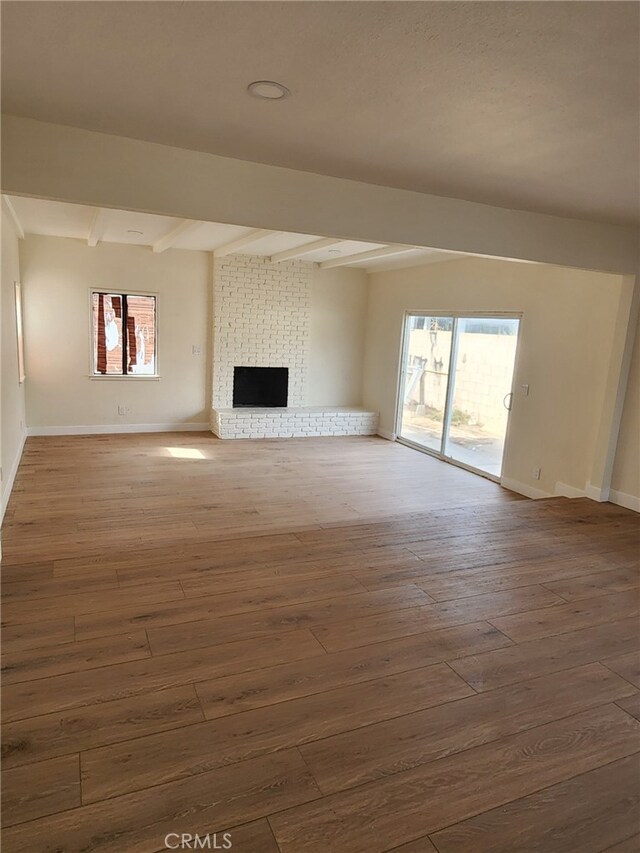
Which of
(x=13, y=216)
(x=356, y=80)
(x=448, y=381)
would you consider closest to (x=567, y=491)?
(x=448, y=381)

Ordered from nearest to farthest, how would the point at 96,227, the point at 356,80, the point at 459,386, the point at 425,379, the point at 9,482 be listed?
1. the point at 356,80
2. the point at 9,482
3. the point at 96,227
4. the point at 459,386
5. the point at 425,379

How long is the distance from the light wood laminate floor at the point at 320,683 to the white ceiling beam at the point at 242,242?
3.00 m

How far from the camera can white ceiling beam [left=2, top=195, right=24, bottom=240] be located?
15.3ft

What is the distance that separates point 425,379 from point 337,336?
1.92 meters

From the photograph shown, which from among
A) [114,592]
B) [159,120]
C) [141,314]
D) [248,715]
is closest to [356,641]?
[248,715]

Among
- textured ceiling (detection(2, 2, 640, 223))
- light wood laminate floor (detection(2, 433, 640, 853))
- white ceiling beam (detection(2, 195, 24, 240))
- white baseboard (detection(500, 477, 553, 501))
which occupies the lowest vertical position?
white baseboard (detection(500, 477, 553, 501))

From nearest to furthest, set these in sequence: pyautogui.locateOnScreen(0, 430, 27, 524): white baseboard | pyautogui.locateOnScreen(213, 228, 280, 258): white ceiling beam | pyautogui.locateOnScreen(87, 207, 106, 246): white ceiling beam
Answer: pyautogui.locateOnScreen(0, 430, 27, 524): white baseboard
pyautogui.locateOnScreen(87, 207, 106, 246): white ceiling beam
pyautogui.locateOnScreen(213, 228, 280, 258): white ceiling beam

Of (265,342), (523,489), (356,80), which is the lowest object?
(523,489)

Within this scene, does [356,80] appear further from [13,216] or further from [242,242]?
[13,216]

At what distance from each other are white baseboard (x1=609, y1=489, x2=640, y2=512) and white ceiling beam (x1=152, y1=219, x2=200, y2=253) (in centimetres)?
453

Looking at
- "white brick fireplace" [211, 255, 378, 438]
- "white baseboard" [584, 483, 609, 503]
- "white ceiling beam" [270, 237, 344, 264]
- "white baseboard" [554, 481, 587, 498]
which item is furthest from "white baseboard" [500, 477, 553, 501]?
"white ceiling beam" [270, 237, 344, 264]

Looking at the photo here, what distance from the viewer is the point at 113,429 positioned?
24.9 ft

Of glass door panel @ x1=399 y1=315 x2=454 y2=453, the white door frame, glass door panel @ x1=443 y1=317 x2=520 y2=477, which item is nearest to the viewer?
the white door frame

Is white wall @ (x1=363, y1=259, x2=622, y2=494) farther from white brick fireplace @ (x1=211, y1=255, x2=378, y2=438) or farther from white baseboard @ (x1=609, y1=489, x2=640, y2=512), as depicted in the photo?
white brick fireplace @ (x1=211, y1=255, x2=378, y2=438)
